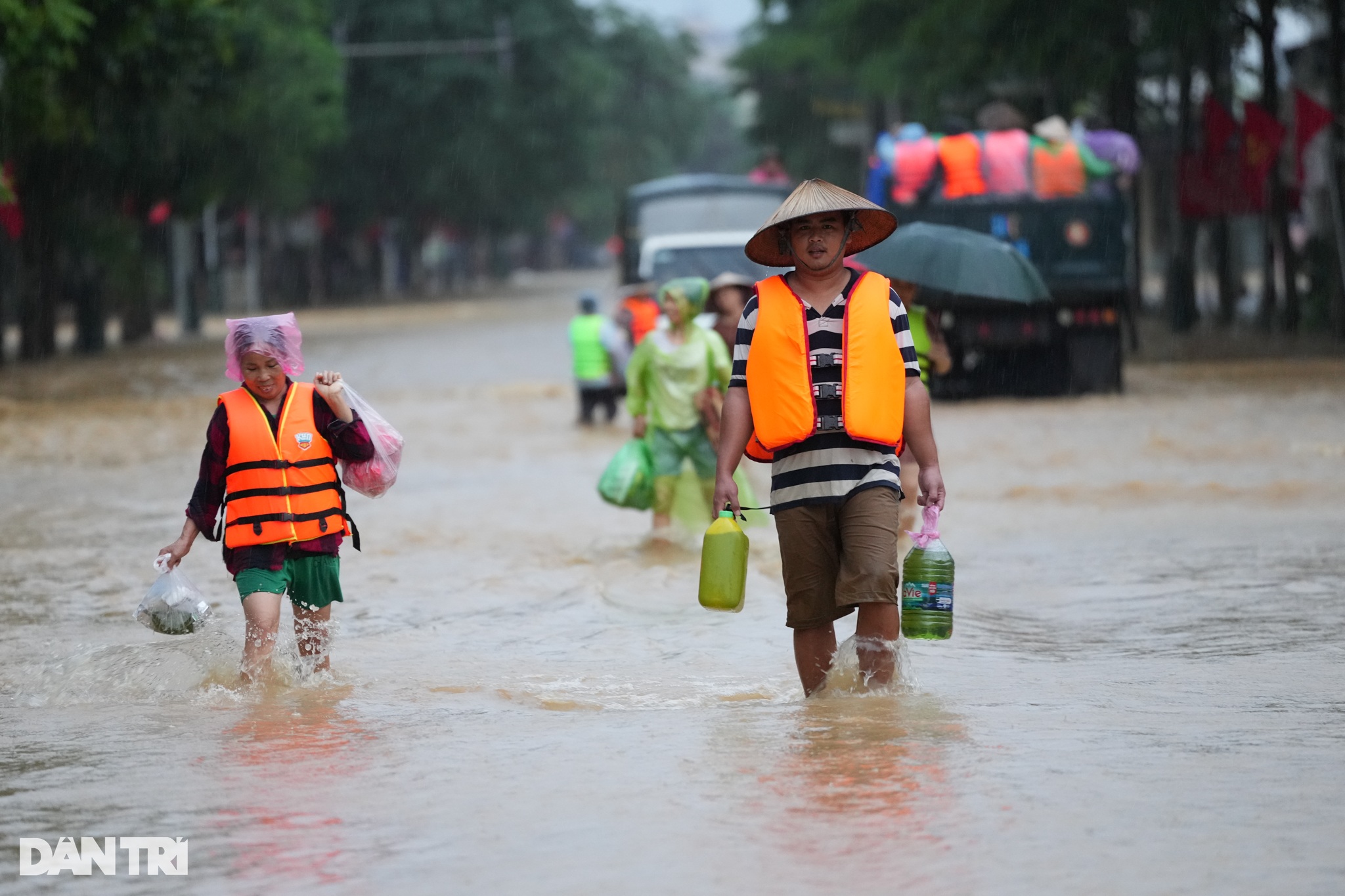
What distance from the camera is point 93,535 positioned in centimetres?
1262

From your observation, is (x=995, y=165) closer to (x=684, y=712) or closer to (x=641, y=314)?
(x=641, y=314)

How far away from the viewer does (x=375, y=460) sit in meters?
7.18

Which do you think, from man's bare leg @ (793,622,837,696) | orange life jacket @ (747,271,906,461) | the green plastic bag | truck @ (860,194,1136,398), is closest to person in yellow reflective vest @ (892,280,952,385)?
the green plastic bag

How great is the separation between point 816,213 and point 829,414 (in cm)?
63

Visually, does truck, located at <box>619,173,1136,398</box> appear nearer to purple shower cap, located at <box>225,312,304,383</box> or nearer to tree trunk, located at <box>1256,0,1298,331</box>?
tree trunk, located at <box>1256,0,1298,331</box>

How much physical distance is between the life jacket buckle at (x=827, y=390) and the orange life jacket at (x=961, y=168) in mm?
14962

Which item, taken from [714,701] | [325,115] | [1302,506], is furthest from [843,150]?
[714,701]

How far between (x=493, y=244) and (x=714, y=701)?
8483cm

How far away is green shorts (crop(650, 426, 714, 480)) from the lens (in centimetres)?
1121

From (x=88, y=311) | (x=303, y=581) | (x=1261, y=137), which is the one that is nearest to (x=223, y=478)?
(x=303, y=581)

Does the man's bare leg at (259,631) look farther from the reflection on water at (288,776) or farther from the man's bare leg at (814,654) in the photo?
the man's bare leg at (814,654)

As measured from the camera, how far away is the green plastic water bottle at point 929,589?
6496 mm

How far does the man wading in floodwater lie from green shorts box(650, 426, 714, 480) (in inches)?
185

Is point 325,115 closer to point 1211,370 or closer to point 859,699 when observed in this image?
point 1211,370
